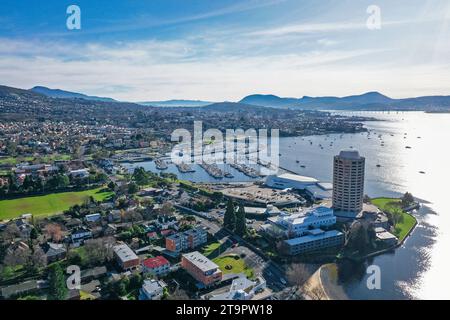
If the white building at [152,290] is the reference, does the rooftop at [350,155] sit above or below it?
above

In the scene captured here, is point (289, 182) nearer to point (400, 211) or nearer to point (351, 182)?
point (351, 182)

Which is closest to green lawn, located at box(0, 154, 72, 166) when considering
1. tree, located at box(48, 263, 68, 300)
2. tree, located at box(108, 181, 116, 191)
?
tree, located at box(108, 181, 116, 191)

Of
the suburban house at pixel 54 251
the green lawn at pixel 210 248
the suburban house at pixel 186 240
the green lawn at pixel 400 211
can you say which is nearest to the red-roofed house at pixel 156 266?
the suburban house at pixel 186 240

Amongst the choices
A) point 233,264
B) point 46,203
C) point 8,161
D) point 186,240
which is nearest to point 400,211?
point 233,264

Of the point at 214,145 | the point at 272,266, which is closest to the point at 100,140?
the point at 214,145

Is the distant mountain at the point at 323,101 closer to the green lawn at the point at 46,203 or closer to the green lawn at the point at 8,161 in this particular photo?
the green lawn at the point at 8,161
